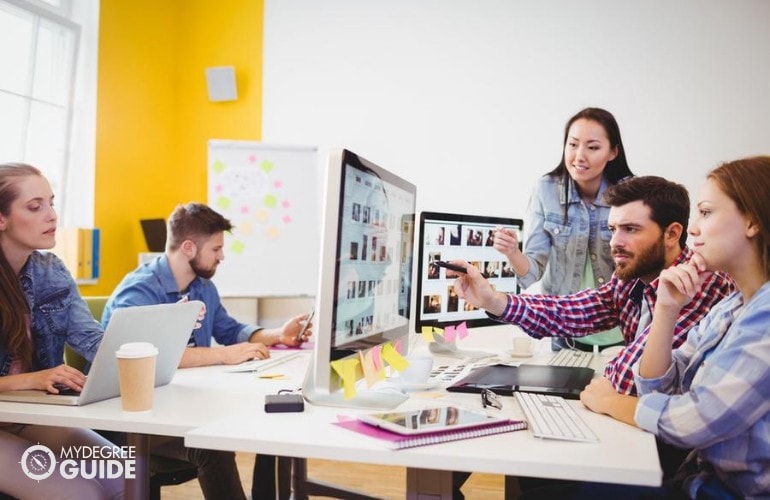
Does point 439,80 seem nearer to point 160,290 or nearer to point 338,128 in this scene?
point 338,128

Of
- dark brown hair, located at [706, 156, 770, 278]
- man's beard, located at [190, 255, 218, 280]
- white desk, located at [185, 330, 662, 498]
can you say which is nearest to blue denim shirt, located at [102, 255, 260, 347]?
man's beard, located at [190, 255, 218, 280]

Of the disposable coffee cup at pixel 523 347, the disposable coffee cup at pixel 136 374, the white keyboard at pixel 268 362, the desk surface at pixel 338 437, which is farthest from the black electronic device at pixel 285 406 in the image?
the disposable coffee cup at pixel 523 347

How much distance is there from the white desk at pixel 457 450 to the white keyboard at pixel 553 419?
19 mm

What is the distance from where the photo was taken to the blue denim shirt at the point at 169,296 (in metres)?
2.14

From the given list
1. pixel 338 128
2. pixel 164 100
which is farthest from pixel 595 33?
pixel 164 100

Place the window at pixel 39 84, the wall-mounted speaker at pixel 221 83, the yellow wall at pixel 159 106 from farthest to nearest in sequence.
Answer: the wall-mounted speaker at pixel 221 83 → the yellow wall at pixel 159 106 → the window at pixel 39 84

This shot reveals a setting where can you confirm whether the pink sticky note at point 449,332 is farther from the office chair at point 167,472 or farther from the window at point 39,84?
the window at point 39,84

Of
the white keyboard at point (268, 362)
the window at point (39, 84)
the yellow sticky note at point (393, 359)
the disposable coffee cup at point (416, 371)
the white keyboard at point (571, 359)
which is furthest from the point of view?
the window at point (39, 84)

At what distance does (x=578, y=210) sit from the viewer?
8.30ft

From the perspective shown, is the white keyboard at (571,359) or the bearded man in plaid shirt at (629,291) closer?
the bearded man in plaid shirt at (629,291)

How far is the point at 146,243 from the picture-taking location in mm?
4141

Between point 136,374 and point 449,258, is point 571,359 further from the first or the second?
point 136,374

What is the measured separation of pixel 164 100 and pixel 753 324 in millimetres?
3996

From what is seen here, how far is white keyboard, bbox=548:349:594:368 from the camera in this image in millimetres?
2072
